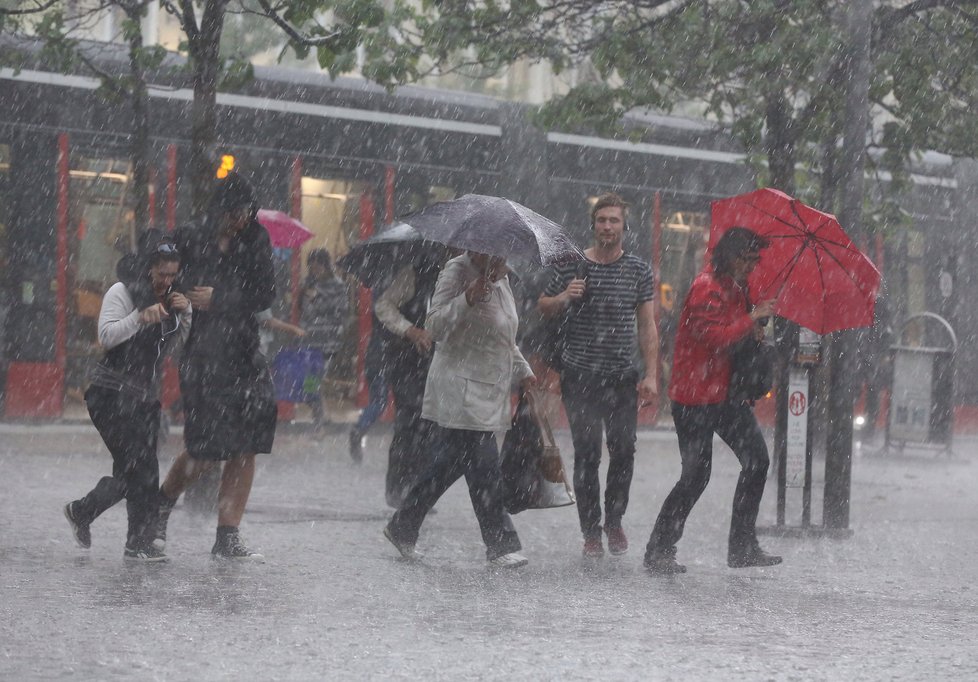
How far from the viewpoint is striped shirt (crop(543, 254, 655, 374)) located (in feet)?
27.8

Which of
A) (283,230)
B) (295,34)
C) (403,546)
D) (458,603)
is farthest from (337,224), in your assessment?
(458,603)

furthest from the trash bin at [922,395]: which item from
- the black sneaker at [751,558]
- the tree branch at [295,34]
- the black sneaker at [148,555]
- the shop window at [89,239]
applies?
the black sneaker at [148,555]

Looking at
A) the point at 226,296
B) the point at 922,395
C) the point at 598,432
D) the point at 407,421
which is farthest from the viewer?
the point at 922,395

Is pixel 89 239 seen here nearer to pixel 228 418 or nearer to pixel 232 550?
pixel 232 550

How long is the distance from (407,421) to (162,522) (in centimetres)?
210

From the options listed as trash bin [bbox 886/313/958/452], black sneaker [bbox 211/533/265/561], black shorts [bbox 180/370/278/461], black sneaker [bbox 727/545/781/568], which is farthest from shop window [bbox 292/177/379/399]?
black sneaker [bbox 727/545/781/568]

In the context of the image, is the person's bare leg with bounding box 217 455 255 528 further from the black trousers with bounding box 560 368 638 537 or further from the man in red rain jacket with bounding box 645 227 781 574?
the man in red rain jacket with bounding box 645 227 781 574

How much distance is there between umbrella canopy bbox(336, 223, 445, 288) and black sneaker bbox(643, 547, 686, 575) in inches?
92.0

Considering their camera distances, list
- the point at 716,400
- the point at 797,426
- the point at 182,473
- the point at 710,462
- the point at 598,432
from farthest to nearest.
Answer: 1. the point at 797,426
2. the point at 598,432
3. the point at 710,462
4. the point at 182,473
5. the point at 716,400

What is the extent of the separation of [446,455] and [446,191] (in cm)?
898

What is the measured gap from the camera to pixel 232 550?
8055mm

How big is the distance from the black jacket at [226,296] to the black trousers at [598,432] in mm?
1660

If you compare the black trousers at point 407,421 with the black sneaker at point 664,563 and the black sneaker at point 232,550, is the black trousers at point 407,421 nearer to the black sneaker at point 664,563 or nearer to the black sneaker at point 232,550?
the black sneaker at point 232,550

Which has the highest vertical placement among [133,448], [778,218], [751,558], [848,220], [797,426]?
[848,220]
